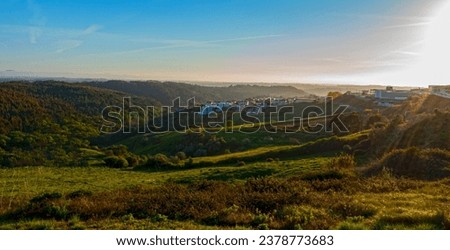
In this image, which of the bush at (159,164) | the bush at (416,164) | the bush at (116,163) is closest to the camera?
the bush at (416,164)

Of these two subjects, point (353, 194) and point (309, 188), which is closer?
point (353, 194)

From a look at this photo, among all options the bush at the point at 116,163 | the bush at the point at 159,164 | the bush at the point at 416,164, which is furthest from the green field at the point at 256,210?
the bush at the point at 116,163

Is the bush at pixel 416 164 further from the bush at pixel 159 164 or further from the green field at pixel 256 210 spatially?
the bush at pixel 159 164

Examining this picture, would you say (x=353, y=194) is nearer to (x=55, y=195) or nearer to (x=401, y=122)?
(x=55, y=195)

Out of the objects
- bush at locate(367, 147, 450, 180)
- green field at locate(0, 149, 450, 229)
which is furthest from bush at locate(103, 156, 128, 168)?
green field at locate(0, 149, 450, 229)

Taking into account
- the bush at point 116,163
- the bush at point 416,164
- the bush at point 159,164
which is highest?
the bush at point 416,164

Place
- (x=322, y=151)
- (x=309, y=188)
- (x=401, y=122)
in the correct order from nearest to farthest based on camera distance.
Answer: (x=309, y=188) < (x=401, y=122) < (x=322, y=151)

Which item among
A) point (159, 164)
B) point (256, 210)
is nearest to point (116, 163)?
point (159, 164)

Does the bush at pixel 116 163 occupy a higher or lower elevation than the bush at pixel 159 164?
lower

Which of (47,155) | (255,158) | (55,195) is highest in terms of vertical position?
(55,195)

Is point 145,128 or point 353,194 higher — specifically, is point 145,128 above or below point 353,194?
below
